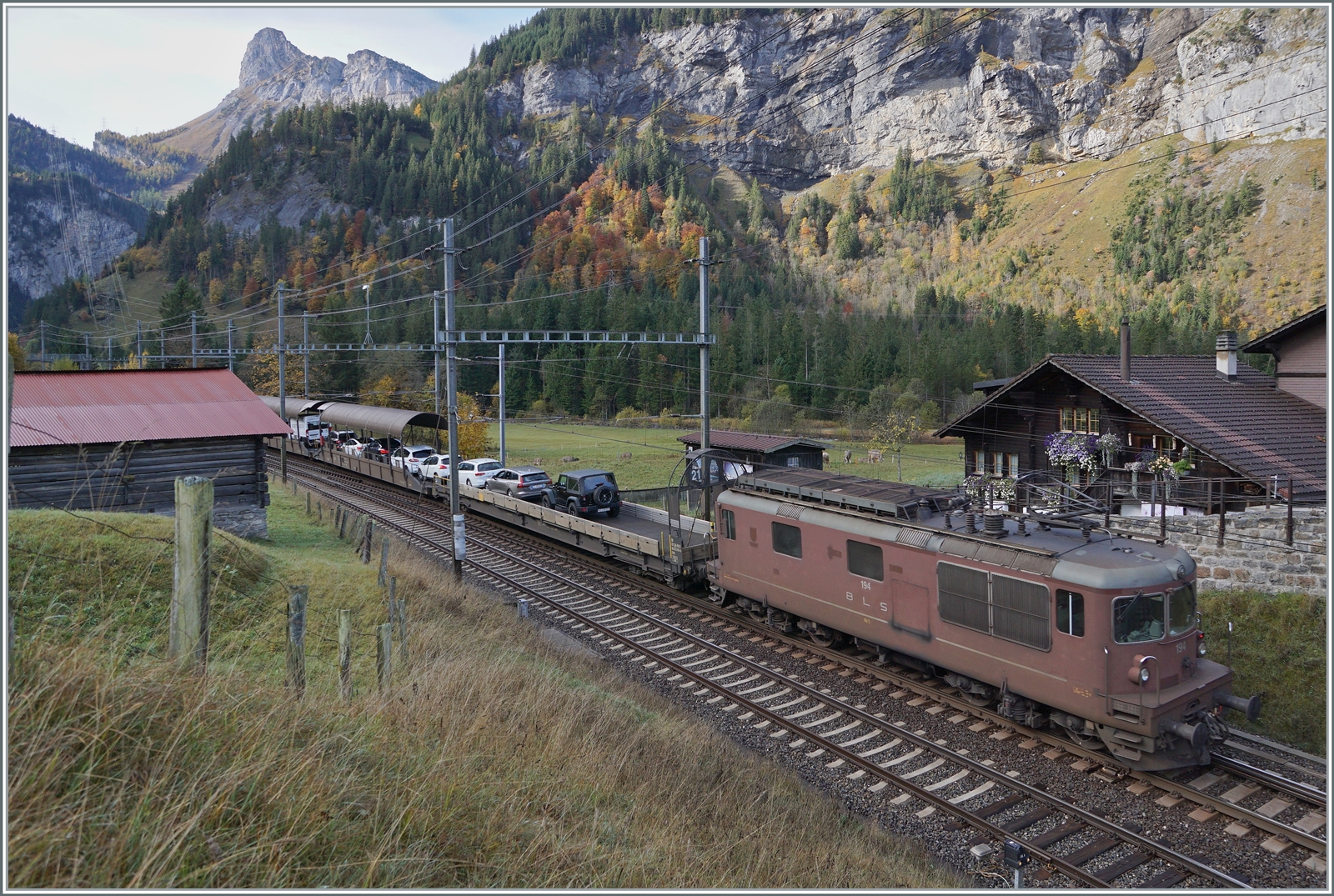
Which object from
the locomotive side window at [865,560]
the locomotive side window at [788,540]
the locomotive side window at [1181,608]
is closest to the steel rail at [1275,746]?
the locomotive side window at [1181,608]

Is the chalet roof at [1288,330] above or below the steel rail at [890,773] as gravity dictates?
above

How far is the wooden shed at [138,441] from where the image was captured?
19.2 metres

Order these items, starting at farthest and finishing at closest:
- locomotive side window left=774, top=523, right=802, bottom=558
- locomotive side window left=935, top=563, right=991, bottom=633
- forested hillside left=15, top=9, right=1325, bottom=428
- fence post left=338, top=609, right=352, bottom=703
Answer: forested hillside left=15, top=9, right=1325, bottom=428
locomotive side window left=774, top=523, right=802, bottom=558
locomotive side window left=935, top=563, right=991, bottom=633
fence post left=338, top=609, right=352, bottom=703

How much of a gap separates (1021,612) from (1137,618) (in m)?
1.37

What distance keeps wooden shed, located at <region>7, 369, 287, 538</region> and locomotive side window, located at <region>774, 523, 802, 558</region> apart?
1272cm

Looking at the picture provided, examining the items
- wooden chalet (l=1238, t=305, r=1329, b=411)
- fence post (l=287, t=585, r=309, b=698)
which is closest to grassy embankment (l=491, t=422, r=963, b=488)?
wooden chalet (l=1238, t=305, r=1329, b=411)

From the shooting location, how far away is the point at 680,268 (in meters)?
139

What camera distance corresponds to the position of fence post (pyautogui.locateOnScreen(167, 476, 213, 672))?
228 inches

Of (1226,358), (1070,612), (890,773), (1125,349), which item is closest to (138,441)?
(890,773)

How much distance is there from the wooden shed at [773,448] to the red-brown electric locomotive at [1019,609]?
17860 mm

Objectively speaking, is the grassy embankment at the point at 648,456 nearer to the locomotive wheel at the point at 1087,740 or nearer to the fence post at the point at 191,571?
the locomotive wheel at the point at 1087,740

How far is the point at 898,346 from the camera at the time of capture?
279ft

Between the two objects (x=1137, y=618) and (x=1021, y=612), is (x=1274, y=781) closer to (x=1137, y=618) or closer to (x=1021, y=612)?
(x=1137, y=618)

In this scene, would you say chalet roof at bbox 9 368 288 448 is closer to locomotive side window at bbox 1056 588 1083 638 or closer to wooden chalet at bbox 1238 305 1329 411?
locomotive side window at bbox 1056 588 1083 638
